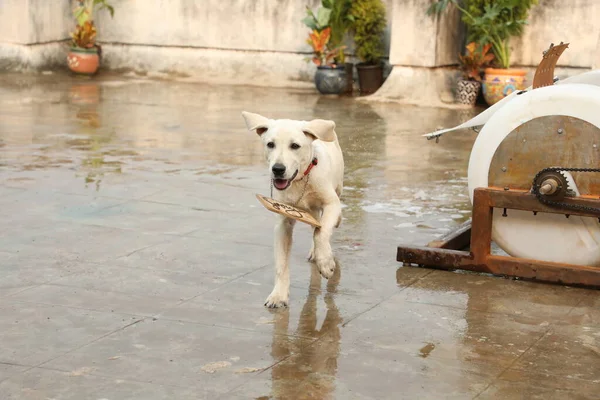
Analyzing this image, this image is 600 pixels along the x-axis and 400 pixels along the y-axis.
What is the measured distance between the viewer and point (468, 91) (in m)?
15.5

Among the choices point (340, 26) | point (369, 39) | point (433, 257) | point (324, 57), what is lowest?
point (433, 257)

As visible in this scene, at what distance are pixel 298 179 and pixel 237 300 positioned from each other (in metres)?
0.76

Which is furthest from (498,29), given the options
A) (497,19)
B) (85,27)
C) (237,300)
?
(237,300)

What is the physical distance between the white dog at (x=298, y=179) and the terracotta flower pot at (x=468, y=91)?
371 inches

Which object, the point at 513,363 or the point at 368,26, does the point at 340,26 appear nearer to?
the point at 368,26

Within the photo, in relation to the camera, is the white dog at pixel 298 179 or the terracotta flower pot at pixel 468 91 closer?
the white dog at pixel 298 179

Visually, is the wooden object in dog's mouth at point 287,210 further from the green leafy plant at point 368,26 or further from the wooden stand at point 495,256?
the green leafy plant at point 368,26

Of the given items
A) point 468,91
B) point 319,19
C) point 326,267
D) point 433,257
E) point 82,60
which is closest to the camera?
point 326,267

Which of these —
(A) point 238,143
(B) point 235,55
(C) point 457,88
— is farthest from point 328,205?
(B) point 235,55

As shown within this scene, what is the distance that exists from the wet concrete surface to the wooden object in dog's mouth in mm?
430

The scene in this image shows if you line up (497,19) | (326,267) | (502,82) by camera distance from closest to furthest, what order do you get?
(326,267)
(502,82)
(497,19)

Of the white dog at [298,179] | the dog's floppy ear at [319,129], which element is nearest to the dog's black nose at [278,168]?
the white dog at [298,179]

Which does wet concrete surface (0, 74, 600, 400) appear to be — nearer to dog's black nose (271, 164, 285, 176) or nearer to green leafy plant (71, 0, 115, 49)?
dog's black nose (271, 164, 285, 176)

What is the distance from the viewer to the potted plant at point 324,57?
647 inches
